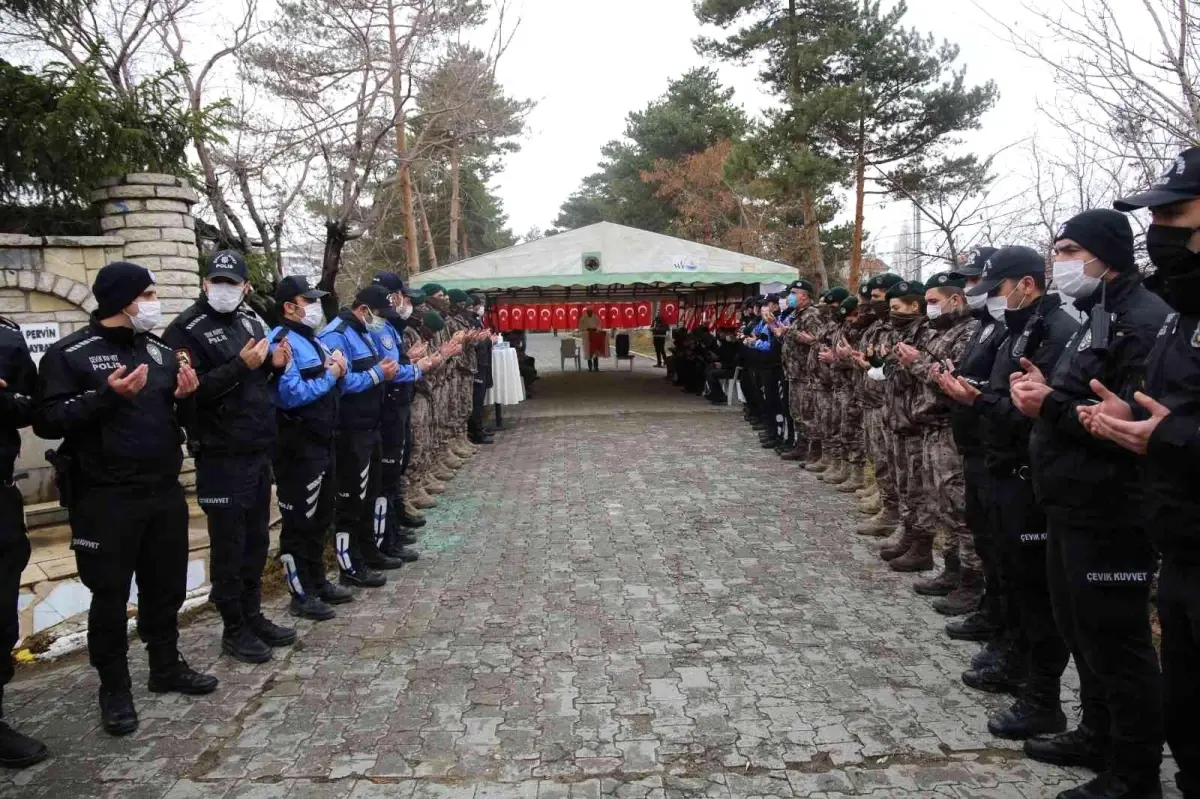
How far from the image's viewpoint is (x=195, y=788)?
10.6 ft

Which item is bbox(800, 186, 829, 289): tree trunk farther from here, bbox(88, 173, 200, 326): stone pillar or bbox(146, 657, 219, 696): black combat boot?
bbox(146, 657, 219, 696): black combat boot

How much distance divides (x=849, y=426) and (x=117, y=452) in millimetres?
6633

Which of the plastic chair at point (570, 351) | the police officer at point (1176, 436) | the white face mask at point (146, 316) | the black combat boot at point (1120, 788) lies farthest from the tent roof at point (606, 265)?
the police officer at point (1176, 436)

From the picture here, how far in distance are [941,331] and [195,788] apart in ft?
15.6

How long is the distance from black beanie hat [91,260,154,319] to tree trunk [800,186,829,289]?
2112cm

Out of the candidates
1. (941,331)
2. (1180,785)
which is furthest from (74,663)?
(941,331)

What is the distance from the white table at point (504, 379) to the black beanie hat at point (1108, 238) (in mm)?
10339

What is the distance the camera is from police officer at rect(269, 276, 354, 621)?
4781 mm

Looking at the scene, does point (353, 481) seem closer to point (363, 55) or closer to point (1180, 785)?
point (1180, 785)

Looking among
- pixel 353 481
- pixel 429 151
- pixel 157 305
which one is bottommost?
pixel 353 481

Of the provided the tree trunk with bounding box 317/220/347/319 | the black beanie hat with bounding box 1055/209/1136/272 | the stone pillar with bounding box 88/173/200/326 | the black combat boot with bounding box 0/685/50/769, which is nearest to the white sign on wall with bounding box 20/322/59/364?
the stone pillar with bounding box 88/173/200/326

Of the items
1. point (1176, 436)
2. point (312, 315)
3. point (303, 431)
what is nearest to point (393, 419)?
point (303, 431)

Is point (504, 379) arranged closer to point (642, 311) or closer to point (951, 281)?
point (642, 311)

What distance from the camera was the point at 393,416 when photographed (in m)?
6.27
